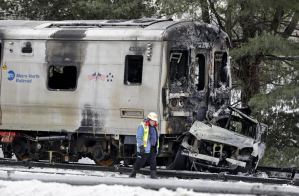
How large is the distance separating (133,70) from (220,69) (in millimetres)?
2633

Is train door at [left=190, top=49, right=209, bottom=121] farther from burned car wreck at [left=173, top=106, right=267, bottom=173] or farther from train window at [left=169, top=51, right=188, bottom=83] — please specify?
burned car wreck at [left=173, top=106, right=267, bottom=173]

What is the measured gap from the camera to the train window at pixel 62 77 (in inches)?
500

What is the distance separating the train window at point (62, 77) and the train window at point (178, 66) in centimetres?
233

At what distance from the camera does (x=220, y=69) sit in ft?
44.6

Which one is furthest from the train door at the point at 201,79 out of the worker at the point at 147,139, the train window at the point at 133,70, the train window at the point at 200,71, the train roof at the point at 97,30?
the worker at the point at 147,139

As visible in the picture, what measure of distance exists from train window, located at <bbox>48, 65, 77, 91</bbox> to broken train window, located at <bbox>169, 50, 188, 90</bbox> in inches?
91.7

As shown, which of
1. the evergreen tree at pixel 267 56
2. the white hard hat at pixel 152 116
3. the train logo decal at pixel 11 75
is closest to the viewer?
the white hard hat at pixel 152 116

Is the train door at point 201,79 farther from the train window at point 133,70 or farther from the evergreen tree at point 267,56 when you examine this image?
the evergreen tree at point 267,56

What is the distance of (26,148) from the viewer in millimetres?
13383

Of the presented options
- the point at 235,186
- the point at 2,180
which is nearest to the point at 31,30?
the point at 2,180

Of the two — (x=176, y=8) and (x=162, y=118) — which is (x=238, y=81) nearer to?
(x=176, y=8)

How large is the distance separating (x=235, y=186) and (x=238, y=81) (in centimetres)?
986

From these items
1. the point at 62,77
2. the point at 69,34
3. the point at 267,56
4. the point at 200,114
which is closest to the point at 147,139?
the point at 200,114

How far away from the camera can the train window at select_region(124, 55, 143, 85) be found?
12.0 metres
